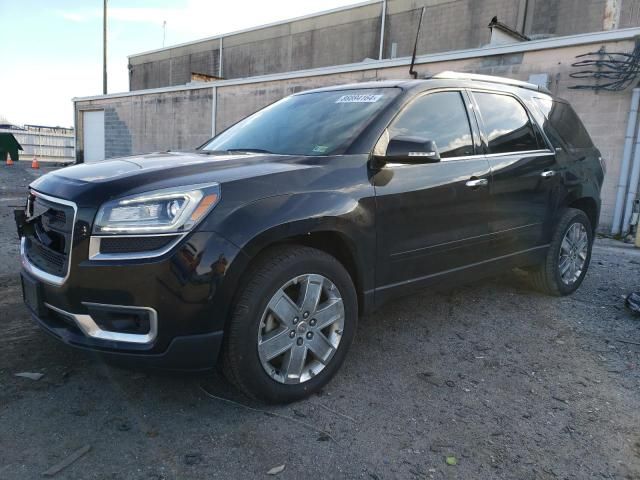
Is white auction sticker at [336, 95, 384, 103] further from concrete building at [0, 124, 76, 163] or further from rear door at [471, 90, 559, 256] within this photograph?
concrete building at [0, 124, 76, 163]

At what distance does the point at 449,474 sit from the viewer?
88.3 inches

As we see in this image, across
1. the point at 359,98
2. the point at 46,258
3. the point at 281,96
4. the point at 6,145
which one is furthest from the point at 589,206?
the point at 6,145

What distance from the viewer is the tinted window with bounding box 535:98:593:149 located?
4.54 meters

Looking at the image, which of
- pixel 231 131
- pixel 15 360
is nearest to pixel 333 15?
pixel 231 131

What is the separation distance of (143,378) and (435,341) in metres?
1.97

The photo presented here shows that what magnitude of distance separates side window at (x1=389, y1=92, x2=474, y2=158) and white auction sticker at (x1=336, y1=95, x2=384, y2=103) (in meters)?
0.22

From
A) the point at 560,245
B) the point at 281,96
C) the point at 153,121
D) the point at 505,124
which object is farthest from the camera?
the point at 153,121

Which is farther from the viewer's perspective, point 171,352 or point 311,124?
point 311,124

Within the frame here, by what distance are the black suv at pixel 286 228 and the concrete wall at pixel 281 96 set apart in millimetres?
5503

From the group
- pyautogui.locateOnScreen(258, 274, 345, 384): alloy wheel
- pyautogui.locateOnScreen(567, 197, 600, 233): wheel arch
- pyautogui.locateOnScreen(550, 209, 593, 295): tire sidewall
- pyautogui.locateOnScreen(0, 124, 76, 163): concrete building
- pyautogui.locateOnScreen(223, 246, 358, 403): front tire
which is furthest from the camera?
pyautogui.locateOnScreen(0, 124, 76, 163): concrete building

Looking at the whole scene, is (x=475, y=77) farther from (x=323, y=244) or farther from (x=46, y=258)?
(x=46, y=258)

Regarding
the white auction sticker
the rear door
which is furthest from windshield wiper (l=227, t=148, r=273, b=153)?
the rear door

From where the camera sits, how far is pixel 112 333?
7.77 ft

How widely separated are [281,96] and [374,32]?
457 inches
